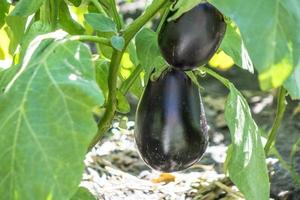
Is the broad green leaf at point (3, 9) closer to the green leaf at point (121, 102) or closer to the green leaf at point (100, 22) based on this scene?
the green leaf at point (121, 102)

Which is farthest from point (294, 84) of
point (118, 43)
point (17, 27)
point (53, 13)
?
point (17, 27)

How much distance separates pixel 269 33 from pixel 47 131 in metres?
0.33

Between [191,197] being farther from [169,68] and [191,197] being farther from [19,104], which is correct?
[19,104]

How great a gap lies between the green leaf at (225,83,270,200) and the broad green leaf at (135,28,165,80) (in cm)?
15

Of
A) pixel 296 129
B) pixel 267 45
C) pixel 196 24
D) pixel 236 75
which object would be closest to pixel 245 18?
pixel 267 45

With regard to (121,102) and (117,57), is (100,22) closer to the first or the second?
(117,57)

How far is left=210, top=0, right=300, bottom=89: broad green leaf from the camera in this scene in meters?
0.93

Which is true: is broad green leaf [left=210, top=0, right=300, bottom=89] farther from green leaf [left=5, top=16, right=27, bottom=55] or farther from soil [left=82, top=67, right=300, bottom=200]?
soil [left=82, top=67, right=300, bottom=200]

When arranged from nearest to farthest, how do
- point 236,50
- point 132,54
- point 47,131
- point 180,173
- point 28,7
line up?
point 47,131, point 28,7, point 236,50, point 132,54, point 180,173

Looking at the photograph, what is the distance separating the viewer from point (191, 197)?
2.21 metres

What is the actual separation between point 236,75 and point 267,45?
2.62 metres

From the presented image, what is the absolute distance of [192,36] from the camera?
125 cm

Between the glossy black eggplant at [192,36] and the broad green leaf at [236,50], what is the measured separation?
263mm

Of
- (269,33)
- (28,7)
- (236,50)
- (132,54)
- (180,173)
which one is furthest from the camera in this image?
(180,173)
